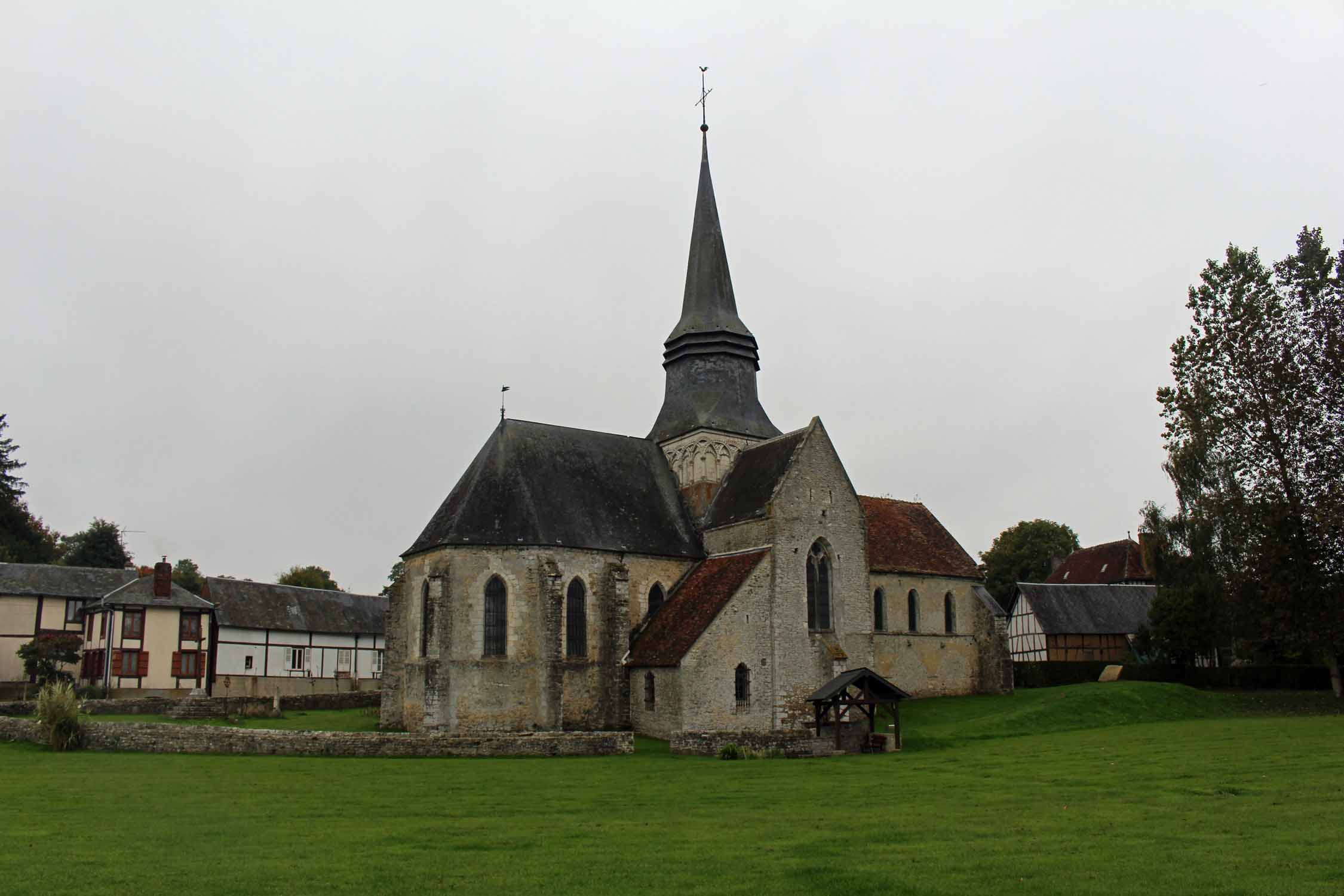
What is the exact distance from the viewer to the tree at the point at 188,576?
73812 mm

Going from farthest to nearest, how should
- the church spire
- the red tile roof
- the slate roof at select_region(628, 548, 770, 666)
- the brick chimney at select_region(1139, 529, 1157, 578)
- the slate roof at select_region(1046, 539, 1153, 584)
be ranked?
1. the slate roof at select_region(1046, 539, 1153, 584)
2. the brick chimney at select_region(1139, 529, 1157, 578)
3. the red tile roof
4. the church spire
5. the slate roof at select_region(628, 548, 770, 666)

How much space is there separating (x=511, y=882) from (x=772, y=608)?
73.0 ft

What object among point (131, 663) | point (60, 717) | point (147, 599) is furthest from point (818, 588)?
point (131, 663)

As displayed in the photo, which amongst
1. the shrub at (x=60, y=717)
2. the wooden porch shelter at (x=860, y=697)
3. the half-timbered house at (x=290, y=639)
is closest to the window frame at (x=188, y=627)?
the half-timbered house at (x=290, y=639)

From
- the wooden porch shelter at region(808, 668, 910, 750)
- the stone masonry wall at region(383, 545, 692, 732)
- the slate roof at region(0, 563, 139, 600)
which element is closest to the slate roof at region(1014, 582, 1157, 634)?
the wooden porch shelter at region(808, 668, 910, 750)

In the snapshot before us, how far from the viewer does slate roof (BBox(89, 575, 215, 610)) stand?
45.0m

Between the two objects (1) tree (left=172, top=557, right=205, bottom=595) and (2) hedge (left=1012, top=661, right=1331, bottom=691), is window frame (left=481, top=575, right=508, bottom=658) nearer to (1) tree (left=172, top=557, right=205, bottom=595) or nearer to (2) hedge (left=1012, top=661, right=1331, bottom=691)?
(2) hedge (left=1012, top=661, right=1331, bottom=691)

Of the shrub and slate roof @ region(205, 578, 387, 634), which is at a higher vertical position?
slate roof @ region(205, 578, 387, 634)

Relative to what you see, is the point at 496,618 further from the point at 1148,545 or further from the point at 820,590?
the point at 1148,545

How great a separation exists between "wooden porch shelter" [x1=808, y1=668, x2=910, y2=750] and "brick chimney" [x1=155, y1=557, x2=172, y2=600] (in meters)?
31.2

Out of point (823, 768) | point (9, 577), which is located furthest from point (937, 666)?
point (9, 577)

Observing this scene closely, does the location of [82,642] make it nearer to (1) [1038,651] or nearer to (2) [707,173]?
(2) [707,173]

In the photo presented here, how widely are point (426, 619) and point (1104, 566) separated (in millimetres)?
47367

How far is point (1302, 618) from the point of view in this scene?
35875 mm
